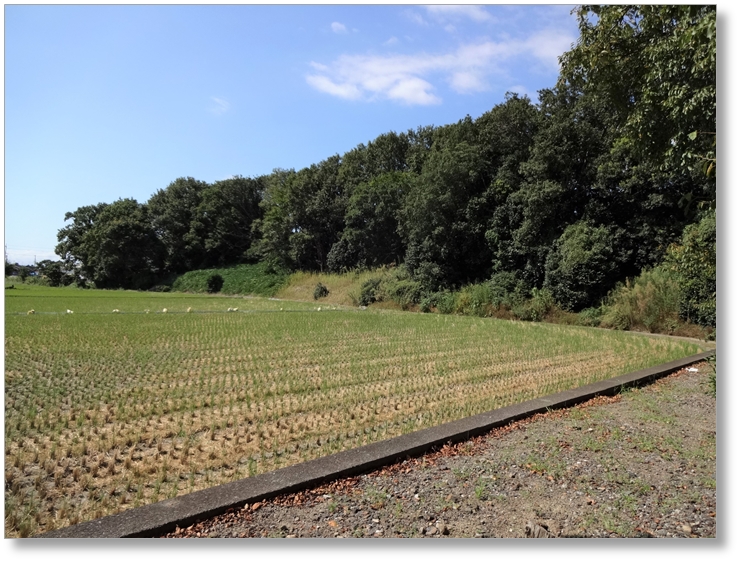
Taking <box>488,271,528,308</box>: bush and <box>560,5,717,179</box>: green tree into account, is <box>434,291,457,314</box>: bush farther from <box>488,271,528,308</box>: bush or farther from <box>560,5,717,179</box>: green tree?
<box>560,5,717,179</box>: green tree

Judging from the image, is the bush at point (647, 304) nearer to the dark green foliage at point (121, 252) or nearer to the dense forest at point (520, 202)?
the dense forest at point (520, 202)

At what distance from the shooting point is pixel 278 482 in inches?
111

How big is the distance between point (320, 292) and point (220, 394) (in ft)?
79.4

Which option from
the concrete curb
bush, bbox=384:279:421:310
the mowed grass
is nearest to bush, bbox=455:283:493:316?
bush, bbox=384:279:421:310

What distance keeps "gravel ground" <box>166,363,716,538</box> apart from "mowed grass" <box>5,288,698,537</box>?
0.78m

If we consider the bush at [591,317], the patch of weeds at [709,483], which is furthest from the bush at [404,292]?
the patch of weeds at [709,483]

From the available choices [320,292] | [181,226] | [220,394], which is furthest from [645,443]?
[181,226]

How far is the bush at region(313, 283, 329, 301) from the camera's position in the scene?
2969 centimetres

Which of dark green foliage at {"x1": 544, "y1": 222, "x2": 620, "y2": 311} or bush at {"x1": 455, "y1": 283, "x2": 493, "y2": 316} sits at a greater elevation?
dark green foliage at {"x1": 544, "y1": 222, "x2": 620, "y2": 311}

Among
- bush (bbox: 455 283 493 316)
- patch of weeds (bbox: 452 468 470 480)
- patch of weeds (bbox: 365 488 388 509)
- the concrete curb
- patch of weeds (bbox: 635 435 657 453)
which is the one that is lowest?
patch of weeds (bbox: 635 435 657 453)

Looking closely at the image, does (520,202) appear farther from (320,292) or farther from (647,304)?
(320,292)

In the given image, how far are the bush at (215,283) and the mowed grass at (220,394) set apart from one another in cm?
2688

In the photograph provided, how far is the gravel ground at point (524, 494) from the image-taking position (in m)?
2.46

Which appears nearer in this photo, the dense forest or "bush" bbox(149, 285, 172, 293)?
the dense forest
